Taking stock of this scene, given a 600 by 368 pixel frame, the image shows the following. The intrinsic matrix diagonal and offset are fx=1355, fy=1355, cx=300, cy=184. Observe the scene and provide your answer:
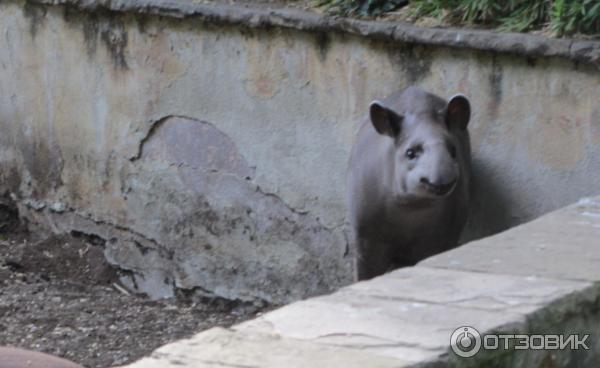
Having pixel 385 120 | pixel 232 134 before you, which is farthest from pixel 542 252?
pixel 232 134

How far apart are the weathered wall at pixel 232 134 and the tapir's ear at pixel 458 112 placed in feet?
1.16

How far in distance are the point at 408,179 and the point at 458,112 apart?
36cm

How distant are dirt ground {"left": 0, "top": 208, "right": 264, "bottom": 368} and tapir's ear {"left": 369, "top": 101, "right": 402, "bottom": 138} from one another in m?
1.60

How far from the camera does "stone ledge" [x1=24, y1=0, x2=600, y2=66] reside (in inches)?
225

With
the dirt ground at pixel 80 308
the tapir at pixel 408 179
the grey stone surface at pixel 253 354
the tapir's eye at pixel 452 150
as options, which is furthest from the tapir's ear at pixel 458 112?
the grey stone surface at pixel 253 354

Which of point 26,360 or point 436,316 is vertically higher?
point 436,316

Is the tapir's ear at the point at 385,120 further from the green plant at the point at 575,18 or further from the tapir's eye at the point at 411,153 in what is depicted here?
the green plant at the point at 575,18

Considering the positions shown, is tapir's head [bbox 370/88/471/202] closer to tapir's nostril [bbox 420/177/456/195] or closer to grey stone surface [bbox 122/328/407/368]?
tapir's nostril [bbox 420/177/456/195]

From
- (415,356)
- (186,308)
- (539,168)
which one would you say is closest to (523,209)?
(539,168)

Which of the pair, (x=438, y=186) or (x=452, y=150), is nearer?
(x=438, y=186)

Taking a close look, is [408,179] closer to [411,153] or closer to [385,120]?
[411,153]

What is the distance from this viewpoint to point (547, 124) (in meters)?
5.92

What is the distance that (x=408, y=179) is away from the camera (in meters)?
5.73

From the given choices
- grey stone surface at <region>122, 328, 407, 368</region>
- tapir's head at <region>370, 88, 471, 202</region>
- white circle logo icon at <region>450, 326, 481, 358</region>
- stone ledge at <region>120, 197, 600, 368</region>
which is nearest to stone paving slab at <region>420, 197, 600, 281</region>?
stone ledge at <region>120, 197, 600, 368</region>
